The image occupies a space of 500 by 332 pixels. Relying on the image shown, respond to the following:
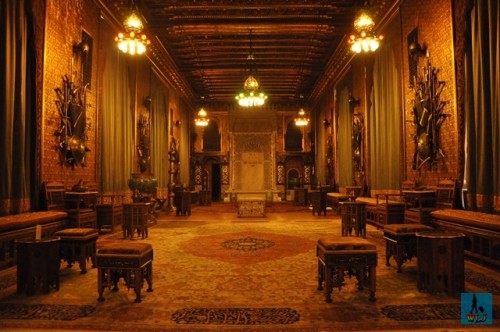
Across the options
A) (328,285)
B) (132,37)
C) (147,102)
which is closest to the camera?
(328,285)

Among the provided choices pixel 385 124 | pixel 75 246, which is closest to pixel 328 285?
pixel 75 246

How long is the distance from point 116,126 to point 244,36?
191 inches

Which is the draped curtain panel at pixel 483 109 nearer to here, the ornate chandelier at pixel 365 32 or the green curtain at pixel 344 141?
the ornate chandelier at pixel 365 32

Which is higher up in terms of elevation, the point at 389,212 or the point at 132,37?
the point at 132,37

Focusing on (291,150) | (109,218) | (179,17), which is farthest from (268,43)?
(291,150)

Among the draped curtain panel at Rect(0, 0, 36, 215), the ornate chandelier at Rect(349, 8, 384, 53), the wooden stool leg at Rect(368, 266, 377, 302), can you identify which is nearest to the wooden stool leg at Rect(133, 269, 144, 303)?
the wooden stool leg at Rect(368, 266, 377, 302)

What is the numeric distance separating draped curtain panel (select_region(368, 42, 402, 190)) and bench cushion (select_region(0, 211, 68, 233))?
6.75 metres

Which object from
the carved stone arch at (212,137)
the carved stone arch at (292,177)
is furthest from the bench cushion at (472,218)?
the carved stone arch at (212,137)

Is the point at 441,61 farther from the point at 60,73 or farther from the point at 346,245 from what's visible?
the point at 60,73

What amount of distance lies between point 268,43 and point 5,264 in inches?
384

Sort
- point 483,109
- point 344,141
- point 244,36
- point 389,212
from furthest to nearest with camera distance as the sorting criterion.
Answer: point 344,141, point 244,36, point 389,212, point 483,109

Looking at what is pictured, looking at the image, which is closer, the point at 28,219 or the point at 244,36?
the point at 28,219

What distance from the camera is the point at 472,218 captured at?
4777mm

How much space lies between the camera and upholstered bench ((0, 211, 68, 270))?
15.0 feet
